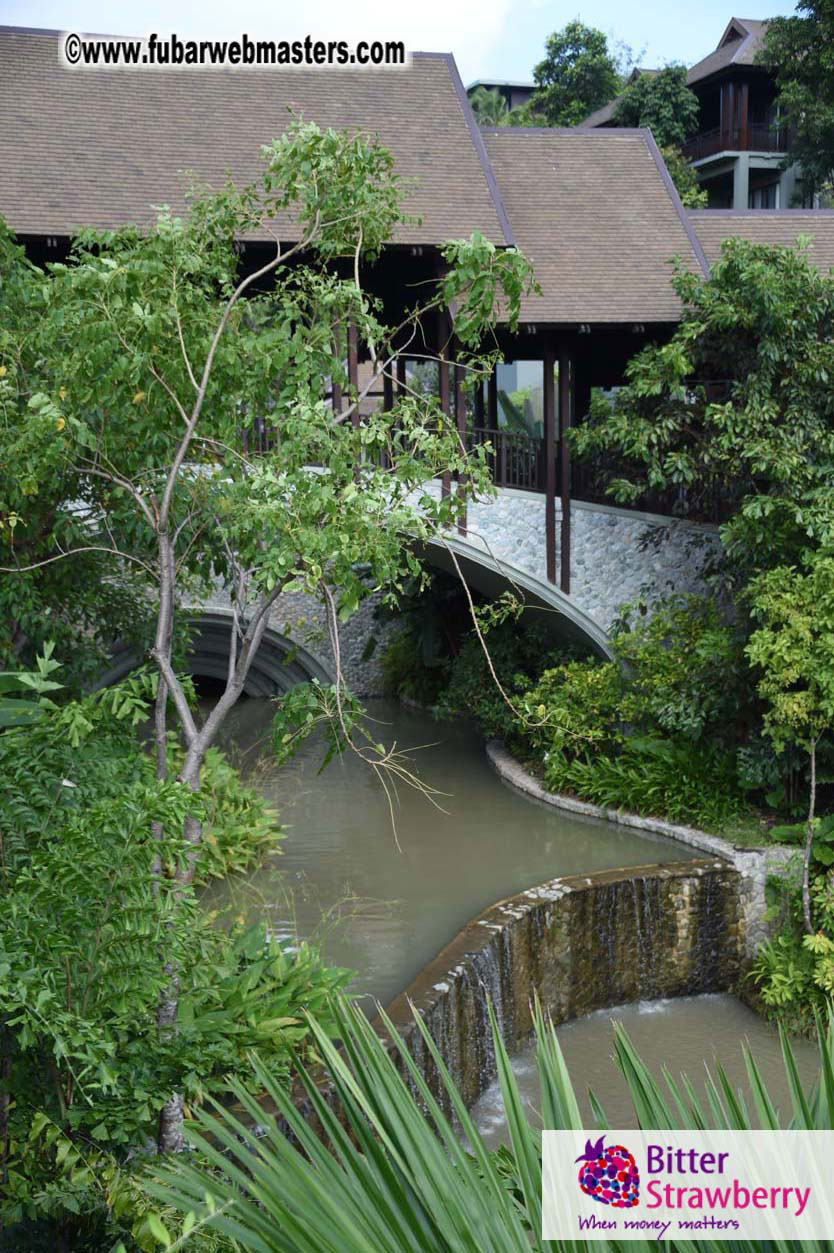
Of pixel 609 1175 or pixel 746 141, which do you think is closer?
pixel 609 1175

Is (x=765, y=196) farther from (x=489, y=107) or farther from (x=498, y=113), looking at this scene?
(x=489, y=107)

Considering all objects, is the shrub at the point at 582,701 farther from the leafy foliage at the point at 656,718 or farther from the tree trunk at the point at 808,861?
the tree trunk at the point at 808,861

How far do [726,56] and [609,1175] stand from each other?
31.5 metres

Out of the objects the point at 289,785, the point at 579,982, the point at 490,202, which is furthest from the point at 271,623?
the point at 579,982

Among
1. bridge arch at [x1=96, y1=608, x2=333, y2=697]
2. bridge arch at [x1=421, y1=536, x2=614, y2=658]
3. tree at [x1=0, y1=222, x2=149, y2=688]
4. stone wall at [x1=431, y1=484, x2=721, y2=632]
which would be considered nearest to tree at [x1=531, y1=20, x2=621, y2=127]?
bridge arch at [x1=96, y1=608, x2=333, y2=697]

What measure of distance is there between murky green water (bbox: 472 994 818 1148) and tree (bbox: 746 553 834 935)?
97 cm

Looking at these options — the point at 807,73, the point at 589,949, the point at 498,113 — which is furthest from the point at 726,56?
the point at 589,949

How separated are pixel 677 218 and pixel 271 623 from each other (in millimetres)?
7277

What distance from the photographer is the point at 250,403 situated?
5.54 m

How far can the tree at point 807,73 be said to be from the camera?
19969 mm

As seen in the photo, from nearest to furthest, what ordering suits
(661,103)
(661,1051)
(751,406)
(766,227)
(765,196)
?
(661,1051) → (751,406) → (766,227) → (661,103) → (765,196)

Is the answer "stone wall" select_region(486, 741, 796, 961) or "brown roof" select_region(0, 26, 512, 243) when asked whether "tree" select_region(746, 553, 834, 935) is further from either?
"brown roof" select_region(0, 26, 512, 243)

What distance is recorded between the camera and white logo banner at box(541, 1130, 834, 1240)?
5.00ft

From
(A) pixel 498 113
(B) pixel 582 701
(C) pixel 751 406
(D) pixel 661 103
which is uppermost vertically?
(A) pixel 498 113
